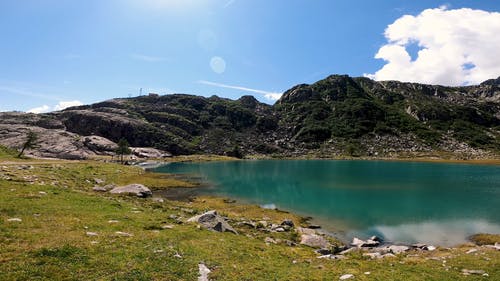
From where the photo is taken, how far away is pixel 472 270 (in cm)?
2258

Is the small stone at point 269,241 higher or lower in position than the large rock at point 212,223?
lower

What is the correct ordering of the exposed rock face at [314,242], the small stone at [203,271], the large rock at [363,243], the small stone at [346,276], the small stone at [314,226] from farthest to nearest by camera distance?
the small stone at [314,226] → the large rock at [363,243] → the exposed rock face at [314,242] → the small stone at [346,276] → the small stone at [203,271]

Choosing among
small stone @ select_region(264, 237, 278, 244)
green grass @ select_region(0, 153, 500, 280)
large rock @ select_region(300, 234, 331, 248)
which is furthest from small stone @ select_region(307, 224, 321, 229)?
green grass @ select_region(0, 153, 500, 280)

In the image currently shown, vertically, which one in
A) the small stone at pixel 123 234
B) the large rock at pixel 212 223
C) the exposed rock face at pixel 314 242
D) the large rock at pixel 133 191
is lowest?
the exposed rock face at pixel 314 242

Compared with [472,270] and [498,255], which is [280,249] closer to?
[472,270]

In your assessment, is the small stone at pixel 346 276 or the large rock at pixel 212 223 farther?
the large rock at pixel 212 223

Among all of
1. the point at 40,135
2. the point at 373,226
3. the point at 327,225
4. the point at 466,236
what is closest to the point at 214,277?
the point at 327,225

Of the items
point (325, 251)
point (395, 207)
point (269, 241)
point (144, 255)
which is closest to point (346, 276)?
point (325, 251)

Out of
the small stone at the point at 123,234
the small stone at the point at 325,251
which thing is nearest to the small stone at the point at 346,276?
the small stone at the point at 325,251

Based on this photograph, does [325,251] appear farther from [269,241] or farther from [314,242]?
[269,241]

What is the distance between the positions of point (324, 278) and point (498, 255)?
20229 millimetres

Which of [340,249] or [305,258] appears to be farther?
[340,249]

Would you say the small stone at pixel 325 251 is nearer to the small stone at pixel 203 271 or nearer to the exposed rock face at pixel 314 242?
the exposed rock face at pixel 314 242

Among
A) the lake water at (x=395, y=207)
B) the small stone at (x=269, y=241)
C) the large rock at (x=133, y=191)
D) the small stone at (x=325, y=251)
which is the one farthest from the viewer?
the large rock at (x=133, y=191)
